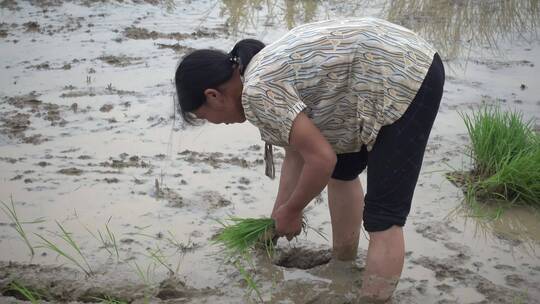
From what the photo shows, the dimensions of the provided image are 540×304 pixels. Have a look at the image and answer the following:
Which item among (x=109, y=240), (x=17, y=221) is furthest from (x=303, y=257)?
(x=17, y=221)

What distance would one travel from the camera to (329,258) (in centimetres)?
330

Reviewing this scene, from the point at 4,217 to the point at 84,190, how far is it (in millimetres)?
473

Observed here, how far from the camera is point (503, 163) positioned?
12.5 ft

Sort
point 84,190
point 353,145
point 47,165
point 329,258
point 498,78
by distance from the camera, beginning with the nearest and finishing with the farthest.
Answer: point 353,145 < point 329,258 < point 84,190 < point 47,165 < point 498,78

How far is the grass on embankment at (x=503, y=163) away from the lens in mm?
3719

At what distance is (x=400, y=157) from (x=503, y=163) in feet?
5.18

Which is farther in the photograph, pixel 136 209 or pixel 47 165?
pixel 47 165

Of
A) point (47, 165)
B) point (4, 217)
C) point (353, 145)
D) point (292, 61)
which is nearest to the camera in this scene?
point (292, 61)

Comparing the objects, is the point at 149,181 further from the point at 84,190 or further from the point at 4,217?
the point at 4,217

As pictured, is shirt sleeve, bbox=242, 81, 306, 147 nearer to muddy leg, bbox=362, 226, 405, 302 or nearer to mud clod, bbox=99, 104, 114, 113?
muddy leg, bbox=362, 226, 405, 302

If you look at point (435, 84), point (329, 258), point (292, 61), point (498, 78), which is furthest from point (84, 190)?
point (498, 78)

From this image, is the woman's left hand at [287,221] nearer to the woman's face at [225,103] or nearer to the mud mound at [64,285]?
the woman's face at [225,103]

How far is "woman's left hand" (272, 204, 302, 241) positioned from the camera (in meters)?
2.63

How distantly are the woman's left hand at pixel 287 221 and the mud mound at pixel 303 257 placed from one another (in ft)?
1.72
